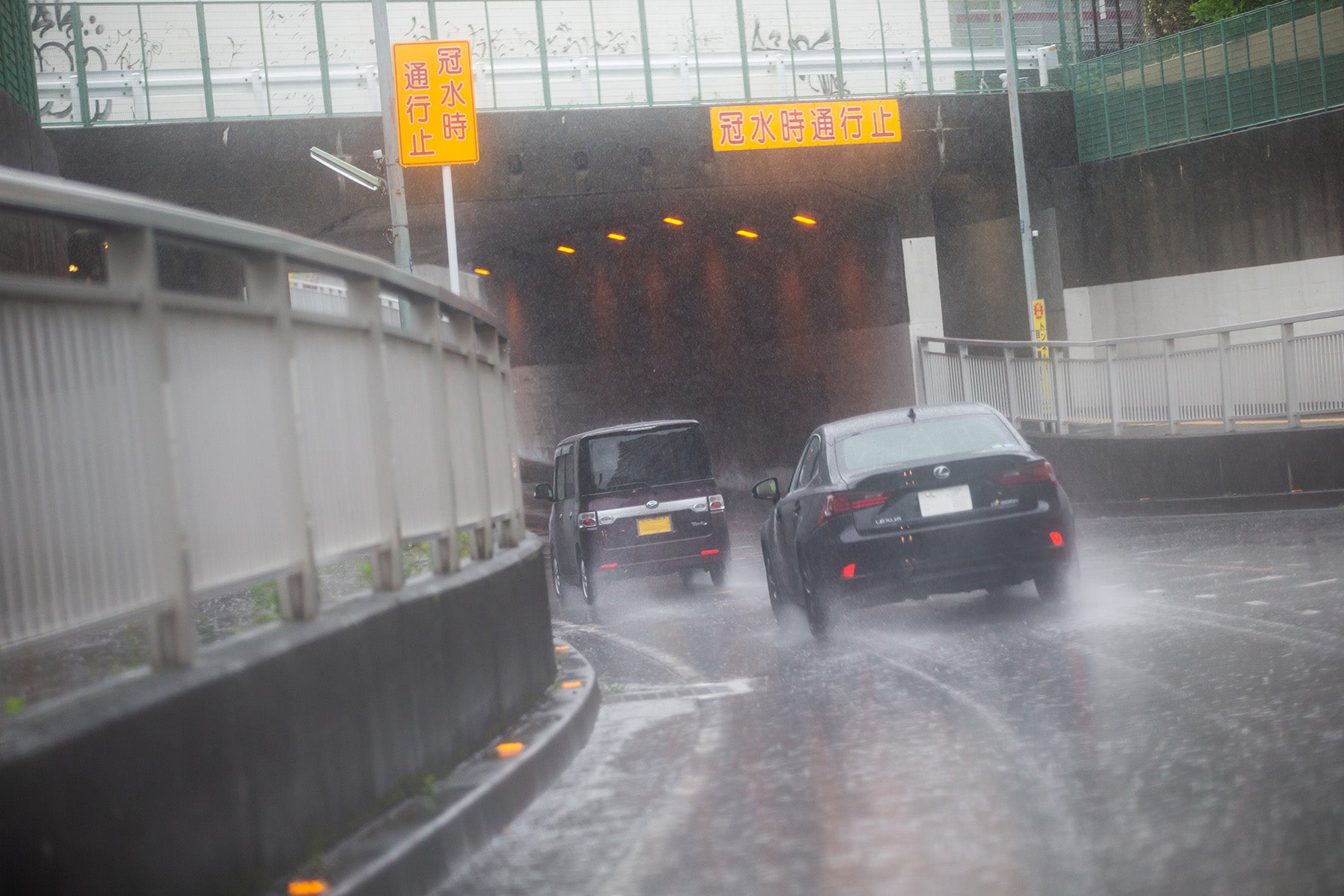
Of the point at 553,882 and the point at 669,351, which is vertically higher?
the point at 669,351

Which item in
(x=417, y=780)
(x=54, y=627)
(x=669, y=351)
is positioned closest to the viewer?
(x=54, y=627)

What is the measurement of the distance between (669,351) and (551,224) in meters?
6.05

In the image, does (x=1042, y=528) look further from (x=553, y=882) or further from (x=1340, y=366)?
(x=1340, y=366)

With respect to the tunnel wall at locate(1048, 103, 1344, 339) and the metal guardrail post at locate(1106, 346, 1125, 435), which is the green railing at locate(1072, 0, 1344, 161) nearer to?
the tunnel wall at locate(1048, 103, 1344, 339)

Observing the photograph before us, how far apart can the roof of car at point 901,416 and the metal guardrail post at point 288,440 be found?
7.11m

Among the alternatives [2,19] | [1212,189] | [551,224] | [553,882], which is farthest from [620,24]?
[553,882]

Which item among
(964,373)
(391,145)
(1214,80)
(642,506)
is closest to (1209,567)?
(642,506)

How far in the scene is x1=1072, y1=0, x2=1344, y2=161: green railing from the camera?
28562 mm

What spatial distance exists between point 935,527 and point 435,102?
44.2 ft

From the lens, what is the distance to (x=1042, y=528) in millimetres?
11164

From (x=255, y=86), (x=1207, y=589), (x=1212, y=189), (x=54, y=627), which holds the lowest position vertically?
(x=1207, y=589)

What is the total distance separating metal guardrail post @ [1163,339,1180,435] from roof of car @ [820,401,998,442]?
10.2 metres

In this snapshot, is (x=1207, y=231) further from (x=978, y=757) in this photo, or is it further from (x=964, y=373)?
(x=978, y=757)

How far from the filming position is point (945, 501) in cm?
Result: 1109
